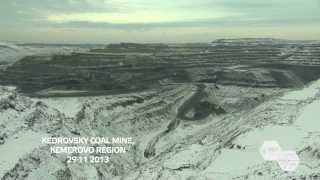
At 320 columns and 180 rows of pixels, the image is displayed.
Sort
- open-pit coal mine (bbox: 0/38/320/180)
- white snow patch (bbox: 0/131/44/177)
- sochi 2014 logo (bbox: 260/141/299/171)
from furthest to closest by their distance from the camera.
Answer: white snow patch (bbox: 0/131/44/177), open-pit coal mine (bbox: 0/38/320/180), sochi 2014 logo (bbox: 260/141/299/171)

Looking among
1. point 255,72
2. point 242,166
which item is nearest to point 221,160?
point 242,166

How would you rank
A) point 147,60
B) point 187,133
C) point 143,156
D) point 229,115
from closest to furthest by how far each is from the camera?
point 143,156, point 187,133, point 229,115, point 147,60

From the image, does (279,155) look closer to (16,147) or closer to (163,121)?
(16,147)

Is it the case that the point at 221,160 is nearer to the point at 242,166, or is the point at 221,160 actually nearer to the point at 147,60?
the point at 242,166

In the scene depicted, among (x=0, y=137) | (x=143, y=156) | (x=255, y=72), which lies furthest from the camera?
(x=255, y=72)

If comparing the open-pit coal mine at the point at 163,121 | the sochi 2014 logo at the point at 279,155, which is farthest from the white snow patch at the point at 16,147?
the sochi 2014 logo at the point at 279,155

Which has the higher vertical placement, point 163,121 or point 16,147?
point 16,147

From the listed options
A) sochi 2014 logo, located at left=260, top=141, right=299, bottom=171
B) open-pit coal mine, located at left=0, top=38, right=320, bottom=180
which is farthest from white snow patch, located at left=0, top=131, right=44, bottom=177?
sochi 2014 logo, located at left=260, top=141, right=299, bottom=171

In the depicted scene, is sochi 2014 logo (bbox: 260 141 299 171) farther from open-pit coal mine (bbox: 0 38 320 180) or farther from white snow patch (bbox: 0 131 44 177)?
white snow patch (bbox: 0 131 44 177)

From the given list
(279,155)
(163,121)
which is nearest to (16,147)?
(279,155)
